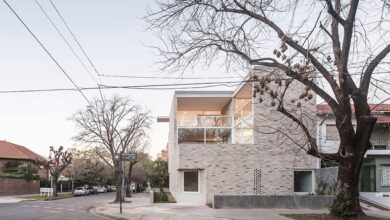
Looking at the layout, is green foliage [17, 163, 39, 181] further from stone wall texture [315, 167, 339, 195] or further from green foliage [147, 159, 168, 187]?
stone wall texture [315, 167, 339, 195]

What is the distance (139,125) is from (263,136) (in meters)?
21.6

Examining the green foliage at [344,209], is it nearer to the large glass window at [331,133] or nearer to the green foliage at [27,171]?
the large glass window at [331,133]

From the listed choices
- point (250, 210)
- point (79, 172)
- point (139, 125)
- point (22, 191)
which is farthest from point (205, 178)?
point (79, 172)

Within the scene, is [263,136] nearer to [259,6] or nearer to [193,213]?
[193,213]

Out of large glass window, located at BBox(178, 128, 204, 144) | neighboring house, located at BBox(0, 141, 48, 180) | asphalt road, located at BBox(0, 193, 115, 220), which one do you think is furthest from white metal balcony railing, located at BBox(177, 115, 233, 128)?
neighboring house, located at BBox(0, 141, 48, 180)

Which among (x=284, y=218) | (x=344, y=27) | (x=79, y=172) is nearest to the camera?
(x=344, y=27)

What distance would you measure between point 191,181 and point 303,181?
683 centimetres

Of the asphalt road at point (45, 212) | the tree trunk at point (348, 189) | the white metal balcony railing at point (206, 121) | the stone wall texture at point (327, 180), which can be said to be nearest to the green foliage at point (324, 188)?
the stone wall texture at point (327, 180)

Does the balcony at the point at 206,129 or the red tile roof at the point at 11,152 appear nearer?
the balcony at the point at 206,129

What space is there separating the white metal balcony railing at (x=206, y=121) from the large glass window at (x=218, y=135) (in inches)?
12.9

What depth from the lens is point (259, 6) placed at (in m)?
16.2

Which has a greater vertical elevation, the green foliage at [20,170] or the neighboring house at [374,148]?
the neighboring house at [374,148]

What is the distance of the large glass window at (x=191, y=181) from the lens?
3216 cm

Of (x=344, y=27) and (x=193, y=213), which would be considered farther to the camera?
(x=193, y=213)
